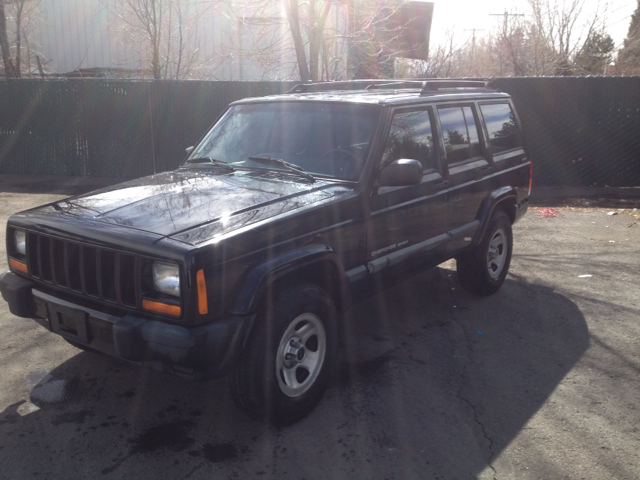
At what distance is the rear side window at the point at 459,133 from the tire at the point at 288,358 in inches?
83.2

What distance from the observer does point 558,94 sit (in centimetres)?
1205

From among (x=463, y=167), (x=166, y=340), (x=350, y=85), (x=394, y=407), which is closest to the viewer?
(x=166, y=340)

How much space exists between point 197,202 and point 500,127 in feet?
11.9

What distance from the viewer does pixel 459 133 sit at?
549 centimetres

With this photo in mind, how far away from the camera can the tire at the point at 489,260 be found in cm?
595

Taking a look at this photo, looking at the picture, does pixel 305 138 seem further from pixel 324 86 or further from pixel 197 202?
pixel 324 86

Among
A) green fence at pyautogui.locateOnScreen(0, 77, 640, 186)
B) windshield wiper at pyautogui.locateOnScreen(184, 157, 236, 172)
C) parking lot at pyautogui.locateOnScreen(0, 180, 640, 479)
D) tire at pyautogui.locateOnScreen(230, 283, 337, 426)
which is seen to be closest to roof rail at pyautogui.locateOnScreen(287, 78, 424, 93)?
windshield wiper at pyautogui.locateOnScreen(184, 157, 236, 172)

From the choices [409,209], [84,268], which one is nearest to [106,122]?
[409,209]

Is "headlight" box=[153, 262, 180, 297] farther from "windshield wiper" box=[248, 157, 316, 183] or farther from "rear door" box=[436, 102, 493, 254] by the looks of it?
"rear door" box=[436, 102, 493, 254]

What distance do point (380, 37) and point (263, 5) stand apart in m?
3.79

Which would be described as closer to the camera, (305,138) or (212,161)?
(305,138)

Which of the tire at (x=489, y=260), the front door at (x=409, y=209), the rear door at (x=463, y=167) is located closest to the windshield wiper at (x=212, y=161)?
the front door at (x=409, y=209)

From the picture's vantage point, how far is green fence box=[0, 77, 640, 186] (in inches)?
472

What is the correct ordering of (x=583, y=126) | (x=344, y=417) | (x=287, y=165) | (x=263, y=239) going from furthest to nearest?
(x=583, y=126) < (x=287, y=165) < (x=344, y=417) < (x=263, y=239)
